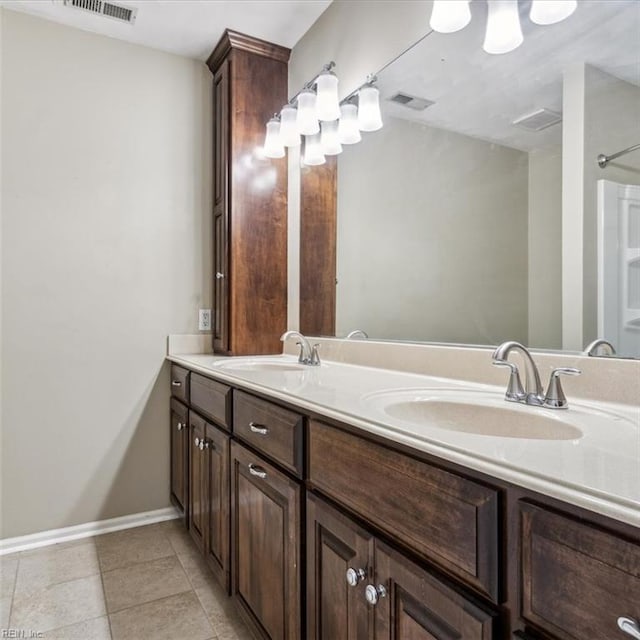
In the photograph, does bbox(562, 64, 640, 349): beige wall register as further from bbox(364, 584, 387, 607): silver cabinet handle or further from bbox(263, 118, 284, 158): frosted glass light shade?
bbox(263, 118, 284, 158): frosted glass light shade

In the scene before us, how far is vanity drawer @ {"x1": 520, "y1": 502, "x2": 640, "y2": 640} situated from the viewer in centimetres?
45

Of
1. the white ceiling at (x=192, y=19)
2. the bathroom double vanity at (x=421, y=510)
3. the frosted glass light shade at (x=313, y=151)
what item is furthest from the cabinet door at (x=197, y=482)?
the white ceiling at (x=192, y=19)

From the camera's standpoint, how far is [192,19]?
2.10m

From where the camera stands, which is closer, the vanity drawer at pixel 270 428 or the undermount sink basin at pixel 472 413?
the undermount sink basin at pixel 472 413

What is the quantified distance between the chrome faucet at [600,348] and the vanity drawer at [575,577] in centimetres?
62

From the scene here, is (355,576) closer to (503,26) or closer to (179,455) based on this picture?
(503,26)

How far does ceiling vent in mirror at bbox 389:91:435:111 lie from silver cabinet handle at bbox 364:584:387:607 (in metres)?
1.46

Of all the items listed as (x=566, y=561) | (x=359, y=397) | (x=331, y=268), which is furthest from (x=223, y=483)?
(x=566, y=561)

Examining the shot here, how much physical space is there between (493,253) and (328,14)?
4.72ft

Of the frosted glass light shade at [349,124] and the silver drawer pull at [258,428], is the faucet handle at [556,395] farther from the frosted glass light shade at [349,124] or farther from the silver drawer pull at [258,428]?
the frosted glass light shade at [349,124]

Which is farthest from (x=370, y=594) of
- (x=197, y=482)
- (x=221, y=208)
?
(x=221, y=208)

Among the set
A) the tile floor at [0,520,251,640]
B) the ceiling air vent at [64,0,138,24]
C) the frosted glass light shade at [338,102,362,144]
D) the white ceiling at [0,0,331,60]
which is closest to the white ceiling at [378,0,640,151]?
the frosted glass light shade at [338,102,362,144]

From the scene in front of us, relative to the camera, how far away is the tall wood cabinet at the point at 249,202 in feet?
7.40

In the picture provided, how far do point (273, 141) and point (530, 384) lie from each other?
5.67 ft
